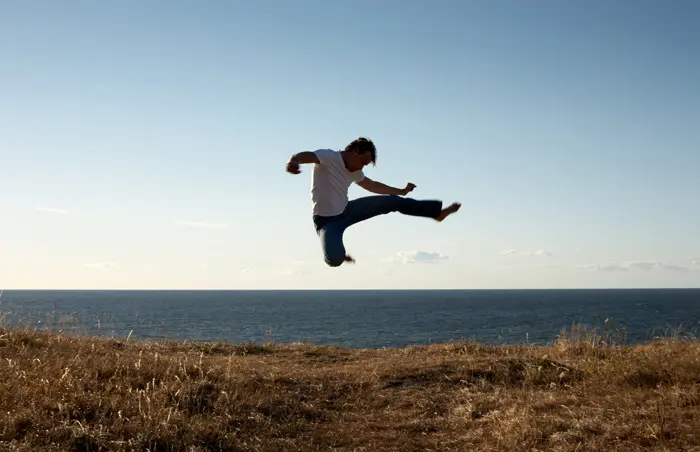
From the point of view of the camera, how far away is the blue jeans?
7219mm

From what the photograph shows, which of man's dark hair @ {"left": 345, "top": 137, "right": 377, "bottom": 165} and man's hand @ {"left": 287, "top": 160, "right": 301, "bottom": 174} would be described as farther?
man's dark hair @ {"left": 345, "top": 137, "right": 377, "bottom": 165}

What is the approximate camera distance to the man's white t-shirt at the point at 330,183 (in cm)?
730

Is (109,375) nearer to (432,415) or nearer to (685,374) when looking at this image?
(432,415)

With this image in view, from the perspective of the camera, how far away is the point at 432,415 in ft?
24.2

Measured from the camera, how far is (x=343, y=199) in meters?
7.51

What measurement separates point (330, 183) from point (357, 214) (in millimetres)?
568

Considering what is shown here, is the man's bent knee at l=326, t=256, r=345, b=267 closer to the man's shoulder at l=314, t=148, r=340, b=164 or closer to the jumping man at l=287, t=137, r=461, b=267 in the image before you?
the jumping man at l=287, t=137, r=461, b=267

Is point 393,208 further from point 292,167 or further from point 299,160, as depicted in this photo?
→ point 292,167

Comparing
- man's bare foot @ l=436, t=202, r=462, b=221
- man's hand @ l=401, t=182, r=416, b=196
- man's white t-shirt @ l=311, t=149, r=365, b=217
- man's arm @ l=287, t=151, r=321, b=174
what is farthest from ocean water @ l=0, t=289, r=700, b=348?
man's arm @ l=287, t=151, r=321, b=174

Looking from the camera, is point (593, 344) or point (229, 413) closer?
point (229, 413)

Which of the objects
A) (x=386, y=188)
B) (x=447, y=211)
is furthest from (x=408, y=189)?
(x=447, y=211)

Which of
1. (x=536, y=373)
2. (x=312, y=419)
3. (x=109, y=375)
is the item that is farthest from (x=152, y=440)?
(x=536, y=373)

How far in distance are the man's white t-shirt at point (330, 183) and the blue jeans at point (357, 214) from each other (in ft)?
0.39

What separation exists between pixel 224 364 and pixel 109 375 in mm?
2132
